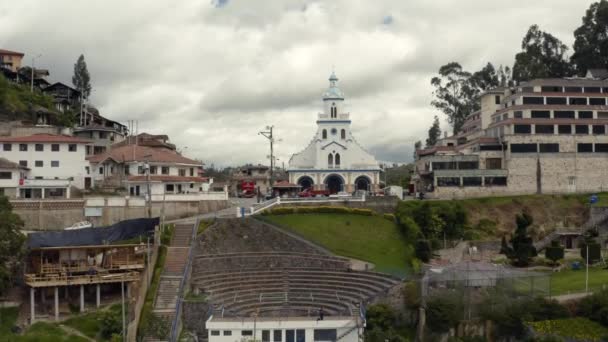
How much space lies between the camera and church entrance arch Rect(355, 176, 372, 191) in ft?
262

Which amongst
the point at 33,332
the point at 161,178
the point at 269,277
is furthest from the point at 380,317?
the point at 161,178

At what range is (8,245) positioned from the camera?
4184cm

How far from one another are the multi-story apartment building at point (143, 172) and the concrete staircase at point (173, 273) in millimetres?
8232

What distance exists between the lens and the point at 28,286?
147 feet

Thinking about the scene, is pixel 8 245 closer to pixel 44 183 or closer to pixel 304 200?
pixel 44 183

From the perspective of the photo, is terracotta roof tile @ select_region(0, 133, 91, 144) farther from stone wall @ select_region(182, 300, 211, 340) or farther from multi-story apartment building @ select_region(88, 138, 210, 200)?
stone wall @ select_region(182, 300, 211, 340)

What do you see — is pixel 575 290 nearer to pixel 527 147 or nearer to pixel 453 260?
pixel 453 260

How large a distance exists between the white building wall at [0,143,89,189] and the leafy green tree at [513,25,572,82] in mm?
57405

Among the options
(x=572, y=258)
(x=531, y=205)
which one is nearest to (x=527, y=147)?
(x=531, y=205)

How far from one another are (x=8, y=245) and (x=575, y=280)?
37.4 metres

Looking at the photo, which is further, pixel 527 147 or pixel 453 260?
pixel 527 147

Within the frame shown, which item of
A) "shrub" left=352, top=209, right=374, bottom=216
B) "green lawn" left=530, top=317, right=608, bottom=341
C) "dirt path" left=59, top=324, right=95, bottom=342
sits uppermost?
"shrub" left=352, top=209, right=374, bottom=216

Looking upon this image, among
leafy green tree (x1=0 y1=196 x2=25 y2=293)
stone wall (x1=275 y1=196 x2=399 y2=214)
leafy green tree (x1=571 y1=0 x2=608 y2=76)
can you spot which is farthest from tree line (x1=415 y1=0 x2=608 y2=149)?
leafy green tree (x1=0 y1=196 x2=25 y2=293)

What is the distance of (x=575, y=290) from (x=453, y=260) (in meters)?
13.9
